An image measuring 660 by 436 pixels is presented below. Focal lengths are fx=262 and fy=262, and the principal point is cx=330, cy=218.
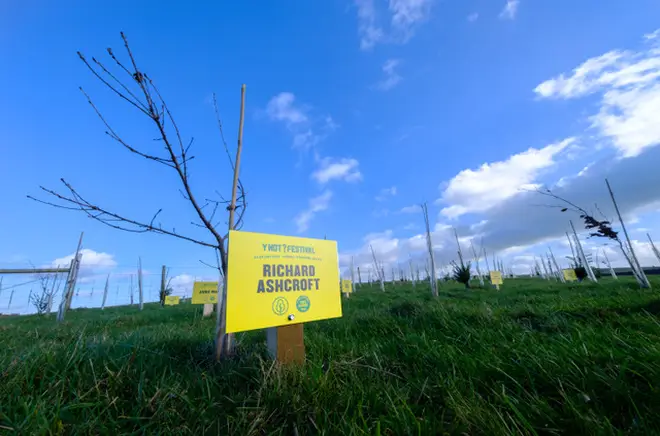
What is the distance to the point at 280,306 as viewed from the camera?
7.32 feet

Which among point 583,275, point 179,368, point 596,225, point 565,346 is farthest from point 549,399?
point 583,275

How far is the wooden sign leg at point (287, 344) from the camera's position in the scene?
225 cm

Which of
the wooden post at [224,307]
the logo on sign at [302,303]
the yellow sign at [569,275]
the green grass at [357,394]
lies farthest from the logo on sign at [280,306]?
the yellow sign at [569,275]

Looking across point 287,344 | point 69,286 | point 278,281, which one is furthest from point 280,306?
point 69,286

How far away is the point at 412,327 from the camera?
404cm

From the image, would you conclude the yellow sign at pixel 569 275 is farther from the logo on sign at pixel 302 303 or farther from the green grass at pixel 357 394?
the logo on sign at pixel 302 303

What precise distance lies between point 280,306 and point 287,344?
14.3 inches

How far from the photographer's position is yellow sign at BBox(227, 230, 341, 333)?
205 centimetres

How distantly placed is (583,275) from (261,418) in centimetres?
3141

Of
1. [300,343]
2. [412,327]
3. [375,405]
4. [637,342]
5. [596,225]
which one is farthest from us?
[596,225]

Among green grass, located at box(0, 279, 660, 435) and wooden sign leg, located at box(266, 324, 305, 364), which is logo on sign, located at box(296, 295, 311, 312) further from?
green grass, located at box(0, 279, 660, 435)

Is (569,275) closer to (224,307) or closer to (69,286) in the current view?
(224,307)

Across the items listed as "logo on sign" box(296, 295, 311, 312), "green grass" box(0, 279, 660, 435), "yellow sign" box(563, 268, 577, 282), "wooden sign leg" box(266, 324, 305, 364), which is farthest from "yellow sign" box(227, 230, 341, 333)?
"yellow sign" box(563, 268, 577, 282)

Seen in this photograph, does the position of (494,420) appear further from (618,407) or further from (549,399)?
(618,407)
